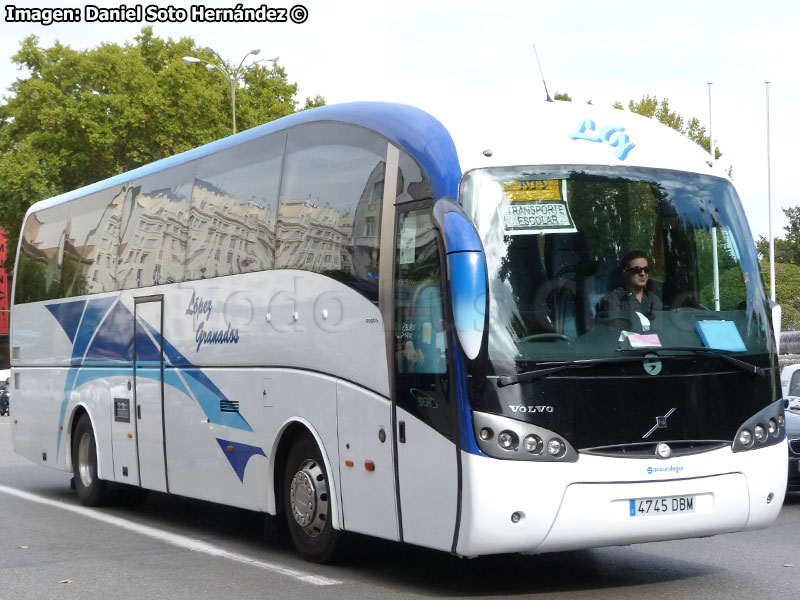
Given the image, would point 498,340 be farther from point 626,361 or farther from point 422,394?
point 626,361

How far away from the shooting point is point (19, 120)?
1810 inches

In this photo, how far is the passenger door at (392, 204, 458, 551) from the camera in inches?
301

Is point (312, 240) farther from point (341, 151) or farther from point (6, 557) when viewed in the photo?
point (6, 557)

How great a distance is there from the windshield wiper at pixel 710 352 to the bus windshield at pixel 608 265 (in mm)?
26

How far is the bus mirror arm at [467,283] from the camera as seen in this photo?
749 cm

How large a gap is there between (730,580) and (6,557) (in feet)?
18.2

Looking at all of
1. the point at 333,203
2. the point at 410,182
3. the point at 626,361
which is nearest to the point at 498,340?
the point at 626,361

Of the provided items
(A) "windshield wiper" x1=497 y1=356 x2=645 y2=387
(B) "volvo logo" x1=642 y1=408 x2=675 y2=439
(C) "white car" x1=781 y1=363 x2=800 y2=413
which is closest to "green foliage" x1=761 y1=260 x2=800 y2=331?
(C) "white car" x1=781 y1=363 x2=800 y2=413

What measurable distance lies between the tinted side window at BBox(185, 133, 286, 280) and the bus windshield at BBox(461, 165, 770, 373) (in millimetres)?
2875

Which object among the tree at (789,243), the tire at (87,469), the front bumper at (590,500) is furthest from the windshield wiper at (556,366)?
the tree at (789,243)

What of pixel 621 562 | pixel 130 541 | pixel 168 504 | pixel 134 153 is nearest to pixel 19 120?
pixel 134 153

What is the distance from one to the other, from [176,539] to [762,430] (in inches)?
211

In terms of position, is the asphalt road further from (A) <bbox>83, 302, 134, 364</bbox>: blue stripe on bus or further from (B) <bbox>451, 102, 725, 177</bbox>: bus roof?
(B) <bbox>451, 102, 725, 177</bbox>: bus roof

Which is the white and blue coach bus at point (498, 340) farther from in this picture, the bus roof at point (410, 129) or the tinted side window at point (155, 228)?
the tinted side window at point (155, 228)
